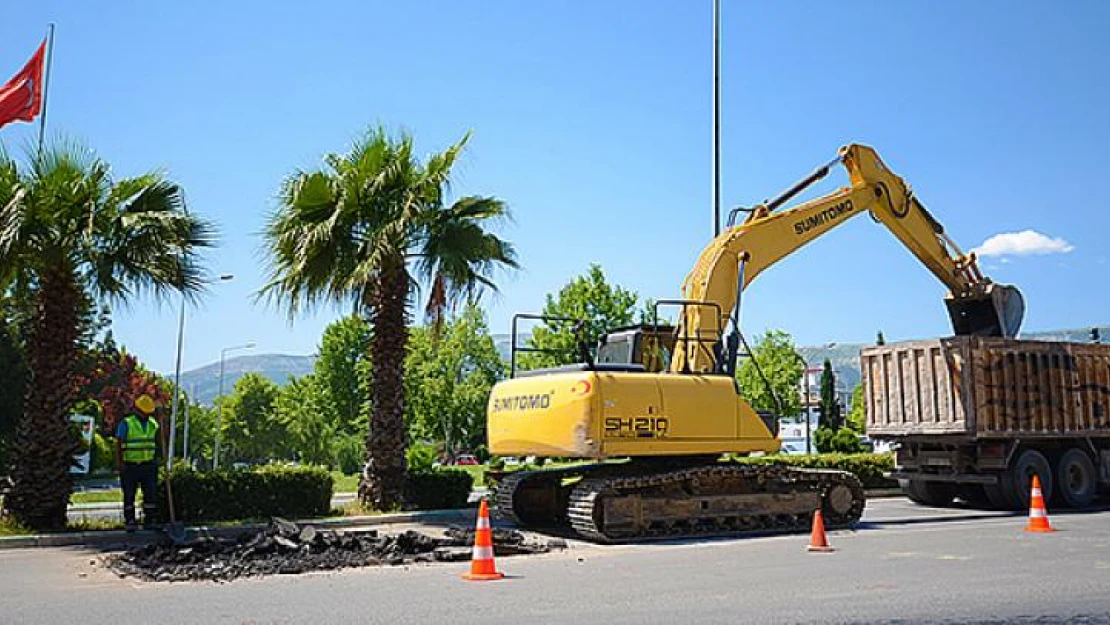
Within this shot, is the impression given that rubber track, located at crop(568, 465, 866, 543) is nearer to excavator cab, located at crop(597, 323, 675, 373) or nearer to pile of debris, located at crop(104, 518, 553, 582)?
pile of debris, located at crop(104, 518, 553, 582)

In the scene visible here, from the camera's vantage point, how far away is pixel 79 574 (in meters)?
10.6

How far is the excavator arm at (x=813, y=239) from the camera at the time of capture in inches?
578

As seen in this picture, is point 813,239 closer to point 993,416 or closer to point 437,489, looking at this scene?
point 993,416

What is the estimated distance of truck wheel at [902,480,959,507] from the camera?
1858 cm

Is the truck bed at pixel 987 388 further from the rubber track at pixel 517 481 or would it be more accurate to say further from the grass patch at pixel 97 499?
the grass patch at pixel 97 499

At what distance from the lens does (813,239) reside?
1652 cm

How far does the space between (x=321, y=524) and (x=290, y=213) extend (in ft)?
16.7

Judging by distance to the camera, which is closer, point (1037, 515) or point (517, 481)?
point (1037, 515)

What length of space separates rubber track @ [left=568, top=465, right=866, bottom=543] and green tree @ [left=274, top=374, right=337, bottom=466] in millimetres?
42134

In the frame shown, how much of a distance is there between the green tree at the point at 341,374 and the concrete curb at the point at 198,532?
51636mm

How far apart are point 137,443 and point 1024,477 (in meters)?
14.0

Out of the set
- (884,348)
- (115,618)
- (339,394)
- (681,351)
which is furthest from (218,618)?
(339,394)

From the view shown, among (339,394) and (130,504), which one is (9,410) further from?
(339,394)

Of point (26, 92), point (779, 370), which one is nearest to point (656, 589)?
point (26, 92)
